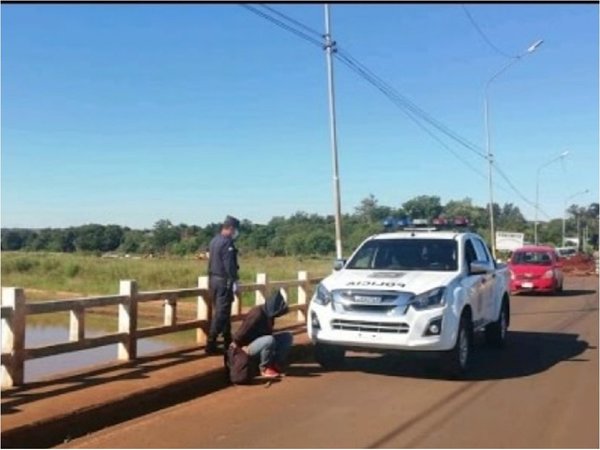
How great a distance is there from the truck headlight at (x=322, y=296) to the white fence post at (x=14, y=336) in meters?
3.73

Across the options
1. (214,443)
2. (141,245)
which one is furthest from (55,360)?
(141,245)

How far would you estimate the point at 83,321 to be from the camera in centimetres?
857

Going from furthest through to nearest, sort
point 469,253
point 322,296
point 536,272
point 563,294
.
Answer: point 563,294 → point 536,272 → point 469,253 → point 322,296

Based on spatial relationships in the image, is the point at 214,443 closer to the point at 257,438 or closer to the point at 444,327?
the point at 257,438

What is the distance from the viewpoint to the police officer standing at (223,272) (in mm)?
10164

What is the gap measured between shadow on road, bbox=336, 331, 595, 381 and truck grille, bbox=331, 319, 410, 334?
2.63 ft

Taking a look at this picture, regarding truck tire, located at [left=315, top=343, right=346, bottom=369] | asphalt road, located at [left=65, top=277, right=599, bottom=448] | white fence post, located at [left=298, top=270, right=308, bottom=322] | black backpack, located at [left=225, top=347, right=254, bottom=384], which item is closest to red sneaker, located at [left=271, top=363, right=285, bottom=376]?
asphalt road, located at [left=65, top=277, right=599, bottom=448]

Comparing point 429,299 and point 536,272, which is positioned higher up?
point 429,299

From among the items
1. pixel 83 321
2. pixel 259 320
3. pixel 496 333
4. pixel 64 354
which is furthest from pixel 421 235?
pixel 64 354

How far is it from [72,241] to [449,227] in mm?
62372

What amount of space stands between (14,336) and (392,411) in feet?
12.5

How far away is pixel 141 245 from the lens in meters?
78.9

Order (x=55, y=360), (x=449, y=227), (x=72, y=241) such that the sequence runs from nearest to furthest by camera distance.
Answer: (x=449, y=227) < (x=55, y=360) < (x=72, y=241)

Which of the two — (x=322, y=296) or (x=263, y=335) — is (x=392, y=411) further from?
(x=322, y=296)
